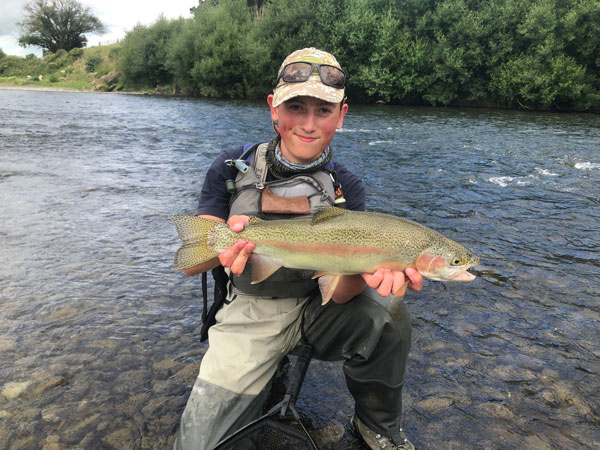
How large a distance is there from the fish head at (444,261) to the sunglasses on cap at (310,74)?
1.40 meters

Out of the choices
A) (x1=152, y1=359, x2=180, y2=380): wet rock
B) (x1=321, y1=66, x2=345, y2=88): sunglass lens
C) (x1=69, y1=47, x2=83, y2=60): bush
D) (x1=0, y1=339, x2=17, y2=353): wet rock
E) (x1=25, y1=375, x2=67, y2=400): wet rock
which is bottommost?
(x1=152, y1=359, x2=180, y2=380): wet rock

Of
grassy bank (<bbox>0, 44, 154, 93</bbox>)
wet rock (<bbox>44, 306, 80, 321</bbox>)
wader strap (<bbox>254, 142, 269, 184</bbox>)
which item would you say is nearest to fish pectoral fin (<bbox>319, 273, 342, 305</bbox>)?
wader strap (<bbox>254, 142, 269, 184</bbox>)

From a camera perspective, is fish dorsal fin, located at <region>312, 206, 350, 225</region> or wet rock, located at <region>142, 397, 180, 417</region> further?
wet rock, located at <region>142, 397, 180, 417</region>

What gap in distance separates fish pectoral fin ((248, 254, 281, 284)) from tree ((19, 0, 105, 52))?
291 ft

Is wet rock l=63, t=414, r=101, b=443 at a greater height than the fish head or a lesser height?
lesser

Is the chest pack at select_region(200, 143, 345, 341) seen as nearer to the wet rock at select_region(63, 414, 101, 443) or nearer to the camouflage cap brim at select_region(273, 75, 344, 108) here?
the camouflage cap brim at select_region(273, 75, 344, 108)

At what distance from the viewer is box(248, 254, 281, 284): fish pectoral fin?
2.55 m

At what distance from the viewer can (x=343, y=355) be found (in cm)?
271

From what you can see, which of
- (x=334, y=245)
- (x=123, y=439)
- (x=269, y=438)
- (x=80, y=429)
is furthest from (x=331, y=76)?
(x=80, y=429)

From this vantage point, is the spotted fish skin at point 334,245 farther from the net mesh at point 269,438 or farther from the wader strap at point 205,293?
the net mesh at point 269,438

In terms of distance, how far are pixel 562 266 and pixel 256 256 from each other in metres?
4.74

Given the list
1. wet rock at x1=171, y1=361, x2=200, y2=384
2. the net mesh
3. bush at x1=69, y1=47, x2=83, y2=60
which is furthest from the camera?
bush at x1=69, y1=47, x2=83, y2=60

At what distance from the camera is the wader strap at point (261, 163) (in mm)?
3046

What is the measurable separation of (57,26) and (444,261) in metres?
90.8
